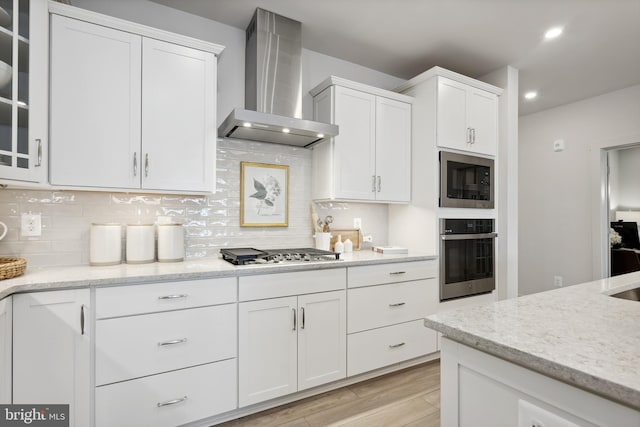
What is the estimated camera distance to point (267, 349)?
6.57 feet

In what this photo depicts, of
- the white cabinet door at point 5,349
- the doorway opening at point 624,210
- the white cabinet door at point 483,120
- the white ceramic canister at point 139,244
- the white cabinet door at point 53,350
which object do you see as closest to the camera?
Result: the white cabinet door at point 5,349

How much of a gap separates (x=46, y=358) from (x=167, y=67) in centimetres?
171

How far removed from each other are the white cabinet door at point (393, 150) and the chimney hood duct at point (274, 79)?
1.98ft

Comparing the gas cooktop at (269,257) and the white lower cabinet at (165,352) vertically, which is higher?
the gas cooktop at (269,257)

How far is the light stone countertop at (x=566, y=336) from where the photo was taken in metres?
0.65

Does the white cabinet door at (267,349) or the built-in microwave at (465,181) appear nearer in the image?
the white cabinet door at (267,349)

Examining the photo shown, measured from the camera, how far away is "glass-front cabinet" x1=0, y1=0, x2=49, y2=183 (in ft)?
5.11

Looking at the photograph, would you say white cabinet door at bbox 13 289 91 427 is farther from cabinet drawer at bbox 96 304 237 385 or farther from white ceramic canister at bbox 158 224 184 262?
white ceramic canister at bbox 158 224 184 262

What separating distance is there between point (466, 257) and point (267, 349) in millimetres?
1944

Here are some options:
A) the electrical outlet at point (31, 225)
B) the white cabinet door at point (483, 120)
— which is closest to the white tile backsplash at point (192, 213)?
the electrical outlet at point (31, 225)

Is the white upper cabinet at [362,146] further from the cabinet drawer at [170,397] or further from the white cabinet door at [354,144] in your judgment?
the cabinet drawer at [170,397]

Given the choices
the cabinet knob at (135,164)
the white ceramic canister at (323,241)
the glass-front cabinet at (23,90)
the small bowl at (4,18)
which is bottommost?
the white ceramic canister at (323,241)

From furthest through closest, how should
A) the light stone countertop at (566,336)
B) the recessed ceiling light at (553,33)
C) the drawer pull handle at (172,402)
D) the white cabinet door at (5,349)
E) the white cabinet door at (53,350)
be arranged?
the recessed ceiling light at (553,33)
the drawer pull handle at (172,402)
the white cabinet door at (53,350)
the white cabinet door at (5,349)
the light stone countertop at (566,336)

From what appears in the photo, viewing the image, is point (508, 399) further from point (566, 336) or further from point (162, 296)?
point (162, 296)
